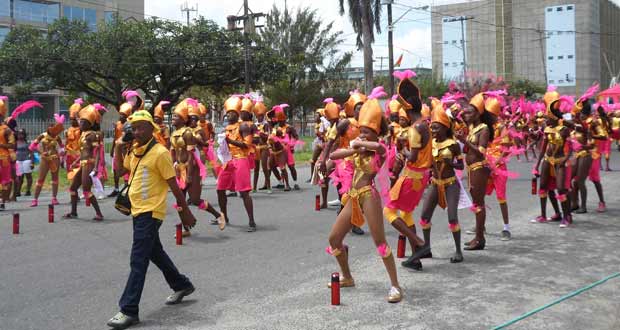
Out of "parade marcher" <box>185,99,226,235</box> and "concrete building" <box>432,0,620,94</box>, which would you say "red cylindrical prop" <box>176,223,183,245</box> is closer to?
"parade marcher" <box>185,99,226,235</box>

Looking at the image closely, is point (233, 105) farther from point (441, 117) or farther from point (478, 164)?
point (478, 164)

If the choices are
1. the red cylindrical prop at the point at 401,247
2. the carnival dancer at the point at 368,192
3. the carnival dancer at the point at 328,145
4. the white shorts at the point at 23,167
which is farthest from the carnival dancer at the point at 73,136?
the carnival dancer at the point at 368,192

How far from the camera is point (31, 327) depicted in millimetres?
5215

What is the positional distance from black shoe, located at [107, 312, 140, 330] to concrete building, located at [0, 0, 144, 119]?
151ft

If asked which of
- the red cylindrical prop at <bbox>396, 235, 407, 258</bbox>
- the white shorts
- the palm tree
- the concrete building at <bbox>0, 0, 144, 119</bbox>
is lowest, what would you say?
the red cylindrical prop at <bbox>396, 235, 407, 258</bbox>

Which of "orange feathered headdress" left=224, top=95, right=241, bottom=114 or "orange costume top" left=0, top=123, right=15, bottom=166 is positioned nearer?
"orange feathered headdress" left=224, top=95, right=241, bottom=114

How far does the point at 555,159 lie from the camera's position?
9523 millimetres

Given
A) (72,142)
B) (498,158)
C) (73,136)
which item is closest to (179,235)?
(498,158)

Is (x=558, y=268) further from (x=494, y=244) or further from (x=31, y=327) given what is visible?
(x=31, y=327)

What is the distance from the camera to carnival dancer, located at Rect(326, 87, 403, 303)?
5645mm

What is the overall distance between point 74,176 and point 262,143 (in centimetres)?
548

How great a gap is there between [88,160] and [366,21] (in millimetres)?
21332

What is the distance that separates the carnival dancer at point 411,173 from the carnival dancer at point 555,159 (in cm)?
367

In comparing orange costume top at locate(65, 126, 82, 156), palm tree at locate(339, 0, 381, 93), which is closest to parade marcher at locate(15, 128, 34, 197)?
orange costume top at locate(65, 126, 82, 156)
